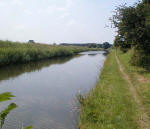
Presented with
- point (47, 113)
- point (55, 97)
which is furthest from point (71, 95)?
point (47, 113)

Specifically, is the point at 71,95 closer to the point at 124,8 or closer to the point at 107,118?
the point at 107,118

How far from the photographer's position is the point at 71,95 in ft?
23.9

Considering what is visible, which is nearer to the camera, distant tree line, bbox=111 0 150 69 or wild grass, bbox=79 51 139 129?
wild grass, bbox=79 51 139 129

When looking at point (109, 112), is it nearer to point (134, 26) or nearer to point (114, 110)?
point (114, 110)

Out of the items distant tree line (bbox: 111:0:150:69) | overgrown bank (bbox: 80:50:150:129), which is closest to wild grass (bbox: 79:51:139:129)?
overgrown bank (bbox: 80:50:150:129)

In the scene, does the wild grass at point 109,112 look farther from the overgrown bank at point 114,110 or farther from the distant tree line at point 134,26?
the distant tree line at point 134,26

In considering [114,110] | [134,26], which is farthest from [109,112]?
[134,26]

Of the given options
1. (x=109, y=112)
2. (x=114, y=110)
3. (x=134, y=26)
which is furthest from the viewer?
(x=134, y=26)

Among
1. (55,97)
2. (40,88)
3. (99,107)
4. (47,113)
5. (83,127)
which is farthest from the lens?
(40,88)

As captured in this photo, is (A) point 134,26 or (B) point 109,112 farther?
(A) point 134,26

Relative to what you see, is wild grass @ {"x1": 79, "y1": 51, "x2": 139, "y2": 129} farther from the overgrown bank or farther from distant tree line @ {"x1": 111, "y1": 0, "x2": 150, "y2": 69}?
distant tree line @ {"x1": 111, "y1": 0, "x2": 150, "y2": 69}

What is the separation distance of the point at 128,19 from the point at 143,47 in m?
2.11

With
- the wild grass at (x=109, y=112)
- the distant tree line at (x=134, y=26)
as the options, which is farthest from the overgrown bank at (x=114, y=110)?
the distant tree line at (x=134, y=26)

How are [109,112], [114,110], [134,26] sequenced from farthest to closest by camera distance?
[134,26] → [114,110] → [109,112]
